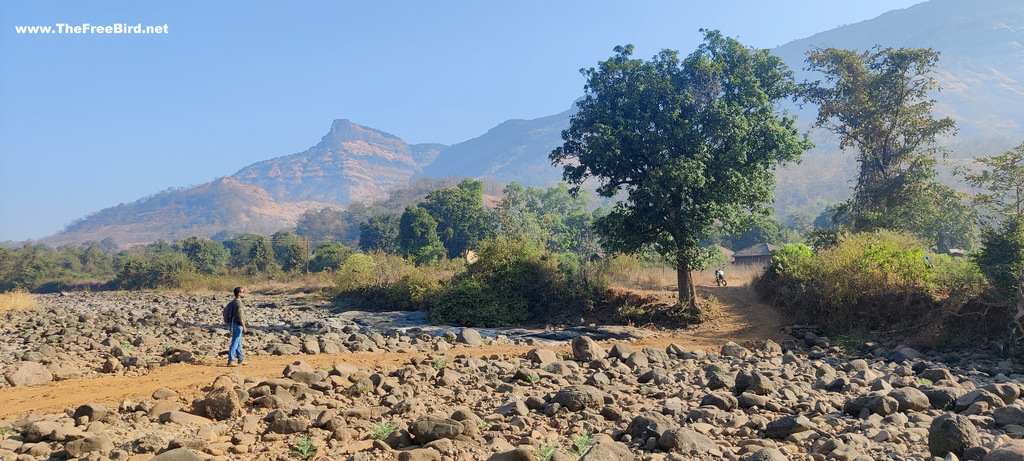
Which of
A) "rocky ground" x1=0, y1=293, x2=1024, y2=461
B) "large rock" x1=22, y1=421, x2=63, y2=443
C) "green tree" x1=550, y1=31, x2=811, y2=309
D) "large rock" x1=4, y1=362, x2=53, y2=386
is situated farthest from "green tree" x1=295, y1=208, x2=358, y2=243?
"large rock" x1=22, y1=421, x2=63, y2=443

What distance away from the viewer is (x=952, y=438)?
5.90m

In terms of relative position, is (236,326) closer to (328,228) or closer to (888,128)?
(888,128)

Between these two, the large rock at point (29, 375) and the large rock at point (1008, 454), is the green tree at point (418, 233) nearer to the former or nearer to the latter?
the large rock at point (29, 375)

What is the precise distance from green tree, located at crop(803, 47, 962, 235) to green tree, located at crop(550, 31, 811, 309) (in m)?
7.19

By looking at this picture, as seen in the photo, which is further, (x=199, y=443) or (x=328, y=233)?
(x=328, y=233)

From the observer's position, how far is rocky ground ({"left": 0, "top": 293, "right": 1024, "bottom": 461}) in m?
6.26

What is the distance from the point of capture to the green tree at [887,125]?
24.9m

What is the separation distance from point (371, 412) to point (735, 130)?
14847 mm

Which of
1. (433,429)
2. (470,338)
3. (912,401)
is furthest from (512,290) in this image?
(433,429)

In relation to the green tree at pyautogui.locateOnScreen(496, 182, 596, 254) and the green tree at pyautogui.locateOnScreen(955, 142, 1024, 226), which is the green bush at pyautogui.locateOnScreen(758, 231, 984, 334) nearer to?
the green tree at pyautogui.locateOnScreen(955, 142, 1024, 226)

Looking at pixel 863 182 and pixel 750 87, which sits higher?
pixel 750 87

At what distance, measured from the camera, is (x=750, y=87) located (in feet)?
64.5

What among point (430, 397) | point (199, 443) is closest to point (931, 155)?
point (430, 397)

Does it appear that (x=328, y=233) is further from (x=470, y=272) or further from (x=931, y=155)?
(x=931, y=155)
